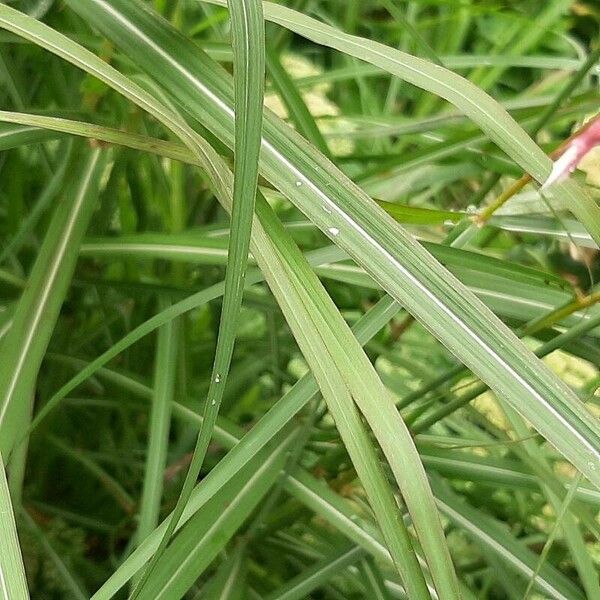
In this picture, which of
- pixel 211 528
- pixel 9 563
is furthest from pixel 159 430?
pixel 9 563

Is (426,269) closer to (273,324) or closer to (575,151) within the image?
(575,151)

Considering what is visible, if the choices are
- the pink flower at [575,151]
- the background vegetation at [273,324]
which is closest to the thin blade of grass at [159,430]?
the background vegetation at [273,324]

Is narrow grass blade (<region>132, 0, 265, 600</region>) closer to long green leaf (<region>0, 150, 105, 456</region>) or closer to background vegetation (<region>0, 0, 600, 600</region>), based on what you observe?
background vegetation (<region>0, 0, 600, 600</region>)

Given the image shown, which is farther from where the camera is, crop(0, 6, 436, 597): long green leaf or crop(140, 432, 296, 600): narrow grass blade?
crop(140, 432, 296, 600): narrow grass blade

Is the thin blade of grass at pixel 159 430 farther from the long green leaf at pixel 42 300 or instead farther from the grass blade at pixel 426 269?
the grass blade at pixel 426 269

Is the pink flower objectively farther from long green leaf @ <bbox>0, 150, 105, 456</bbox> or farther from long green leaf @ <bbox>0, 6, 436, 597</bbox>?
long green leaf @ <bbox>0, 150, 105, 456</bbox>

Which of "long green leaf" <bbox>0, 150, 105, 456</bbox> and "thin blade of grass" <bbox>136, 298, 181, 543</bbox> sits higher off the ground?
"long green leaf" <bbox>0, 150, 105, 456</bbox>

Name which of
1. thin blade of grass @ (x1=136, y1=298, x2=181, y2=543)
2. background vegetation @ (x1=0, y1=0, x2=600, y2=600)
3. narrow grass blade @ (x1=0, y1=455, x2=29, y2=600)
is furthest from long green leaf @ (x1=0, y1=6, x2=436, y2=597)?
thin blade of grass @ (x1=136, y1=298, x2=181, y2=543)

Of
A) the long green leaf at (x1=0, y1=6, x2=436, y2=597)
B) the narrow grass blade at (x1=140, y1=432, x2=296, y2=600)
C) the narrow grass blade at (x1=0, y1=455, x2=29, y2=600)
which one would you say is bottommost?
the narrow grass blade at (x1=140, y1=432, x2=296, y2=600)
